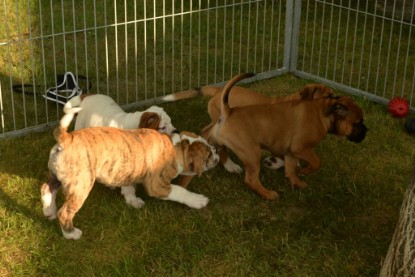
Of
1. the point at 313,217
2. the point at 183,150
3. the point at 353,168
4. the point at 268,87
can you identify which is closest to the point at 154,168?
the point at 183,150

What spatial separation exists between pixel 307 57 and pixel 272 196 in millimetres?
3050

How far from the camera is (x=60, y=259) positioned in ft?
13.5

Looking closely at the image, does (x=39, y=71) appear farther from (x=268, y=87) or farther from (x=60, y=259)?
(x=60, y=259)

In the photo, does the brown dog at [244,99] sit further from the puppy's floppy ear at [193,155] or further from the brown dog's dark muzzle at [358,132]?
the puppy's floppy ear at [193,155]

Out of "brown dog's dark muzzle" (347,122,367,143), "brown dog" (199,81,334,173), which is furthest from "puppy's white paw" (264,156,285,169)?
"brown dog's dark muzzle" (347,122,367,143)

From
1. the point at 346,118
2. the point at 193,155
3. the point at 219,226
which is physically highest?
the point at 346,118

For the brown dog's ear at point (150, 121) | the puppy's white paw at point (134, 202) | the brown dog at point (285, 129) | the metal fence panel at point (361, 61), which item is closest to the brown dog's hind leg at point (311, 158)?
the brown dog at point (285, 129)

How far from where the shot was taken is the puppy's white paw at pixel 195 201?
4613 millimetres

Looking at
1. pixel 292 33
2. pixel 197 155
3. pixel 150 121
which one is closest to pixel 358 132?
pixel 197 155

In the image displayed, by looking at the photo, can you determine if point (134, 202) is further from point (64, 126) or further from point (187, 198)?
point (64, 126)

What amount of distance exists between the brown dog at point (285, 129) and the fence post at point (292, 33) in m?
2.26

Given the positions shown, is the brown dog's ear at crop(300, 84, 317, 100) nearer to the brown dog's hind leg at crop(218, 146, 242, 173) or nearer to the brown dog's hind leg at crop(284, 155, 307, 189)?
the brown dog's hind leg at crop(284, 155, 307, 189)

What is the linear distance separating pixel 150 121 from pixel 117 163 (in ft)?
1.97

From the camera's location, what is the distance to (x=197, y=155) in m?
4.54
